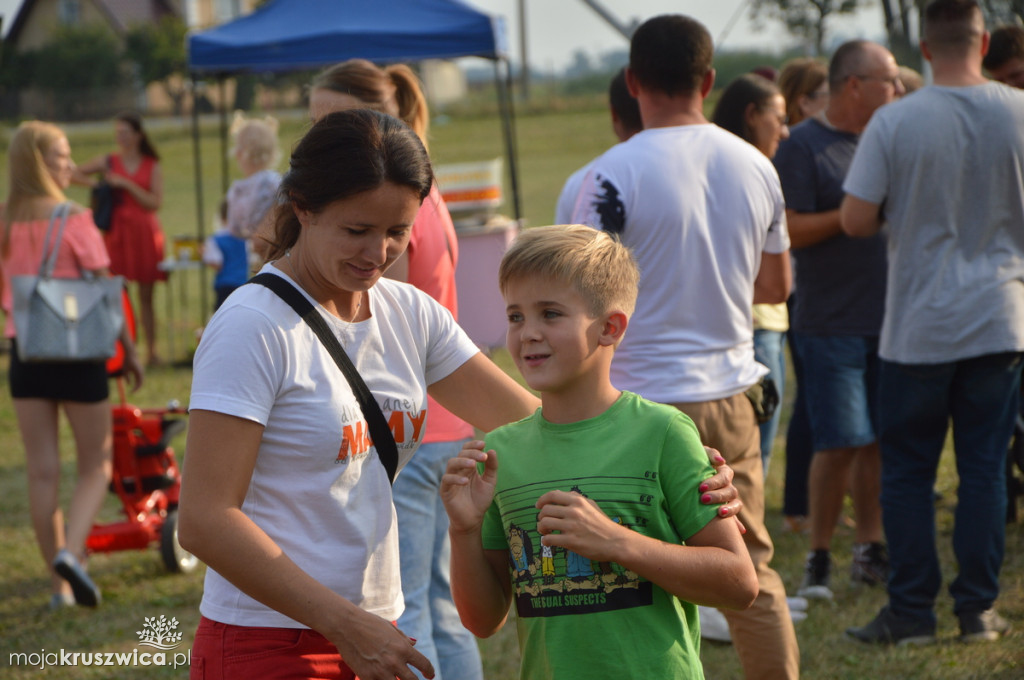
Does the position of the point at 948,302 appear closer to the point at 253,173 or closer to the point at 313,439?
the point at 313,439

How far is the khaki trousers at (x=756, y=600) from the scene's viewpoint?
124 inches

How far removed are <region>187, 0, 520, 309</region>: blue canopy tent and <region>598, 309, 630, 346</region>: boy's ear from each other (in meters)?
6.93

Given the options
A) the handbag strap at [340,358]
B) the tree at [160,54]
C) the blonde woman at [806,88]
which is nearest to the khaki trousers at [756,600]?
the handbag strap at [340,358]

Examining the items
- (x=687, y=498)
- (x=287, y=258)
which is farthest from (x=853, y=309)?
(x=287, y=258)

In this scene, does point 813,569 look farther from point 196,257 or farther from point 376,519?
point 196,257

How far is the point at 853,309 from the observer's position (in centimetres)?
455

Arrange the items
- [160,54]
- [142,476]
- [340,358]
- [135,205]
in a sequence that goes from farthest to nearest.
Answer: [160,54], [135,205], [142,476], [340,358]

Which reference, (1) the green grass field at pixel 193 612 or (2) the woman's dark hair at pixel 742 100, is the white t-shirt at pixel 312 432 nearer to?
(1) the green grass field at pixel 193 612

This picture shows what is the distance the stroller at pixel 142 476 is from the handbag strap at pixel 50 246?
724mm

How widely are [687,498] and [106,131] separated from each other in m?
39.4

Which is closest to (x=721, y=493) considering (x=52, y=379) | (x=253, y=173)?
(x=52, y=379)

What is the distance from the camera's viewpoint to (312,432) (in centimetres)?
184

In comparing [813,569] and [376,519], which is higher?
[376,519]

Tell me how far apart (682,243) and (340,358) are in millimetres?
1556
